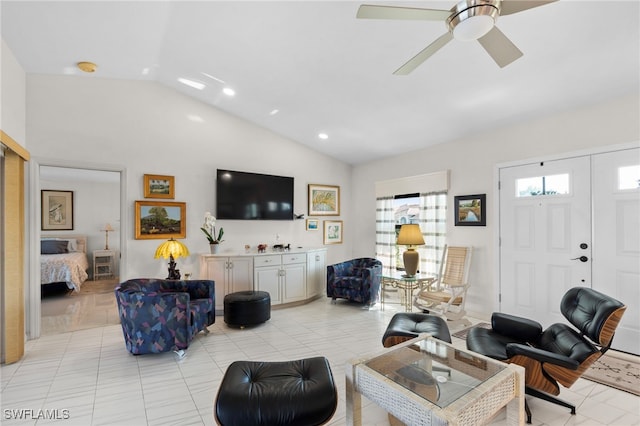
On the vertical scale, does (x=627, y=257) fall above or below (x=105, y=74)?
below

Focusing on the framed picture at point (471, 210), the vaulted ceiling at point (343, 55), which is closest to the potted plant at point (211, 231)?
the vaulted ceiling at point (343, 55)

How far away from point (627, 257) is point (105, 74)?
21.1 ft

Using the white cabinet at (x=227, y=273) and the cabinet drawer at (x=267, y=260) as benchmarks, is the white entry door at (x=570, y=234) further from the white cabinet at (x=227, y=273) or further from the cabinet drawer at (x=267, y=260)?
the white cabinet at (x=227, y=273)

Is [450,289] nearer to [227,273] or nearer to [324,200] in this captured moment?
[324,200]

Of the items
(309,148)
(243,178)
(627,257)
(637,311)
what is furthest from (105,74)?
(637,311)

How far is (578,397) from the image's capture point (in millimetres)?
2471

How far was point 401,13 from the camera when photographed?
1737 mm

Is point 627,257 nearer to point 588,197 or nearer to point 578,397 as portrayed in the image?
point 588,197

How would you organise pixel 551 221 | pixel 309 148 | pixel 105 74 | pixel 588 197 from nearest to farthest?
pixel 588 197, pixel 551 221, pixel 105 74, pixel 309 148

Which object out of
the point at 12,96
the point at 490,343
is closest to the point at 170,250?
the point at 12,96

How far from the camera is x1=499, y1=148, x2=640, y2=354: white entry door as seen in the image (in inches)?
128

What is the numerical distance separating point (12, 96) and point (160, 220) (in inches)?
A: 81.4

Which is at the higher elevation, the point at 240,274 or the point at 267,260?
the point at 267,260

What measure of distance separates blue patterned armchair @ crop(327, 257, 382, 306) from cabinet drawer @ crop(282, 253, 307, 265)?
1.56ft
